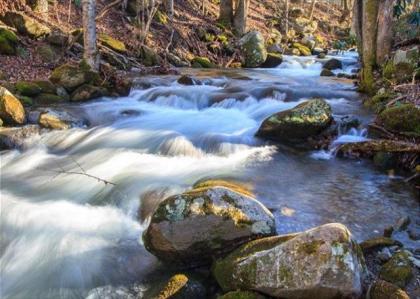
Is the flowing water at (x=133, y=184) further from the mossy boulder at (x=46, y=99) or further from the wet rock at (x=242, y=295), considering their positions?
the wet rock at (x=242, y=295)

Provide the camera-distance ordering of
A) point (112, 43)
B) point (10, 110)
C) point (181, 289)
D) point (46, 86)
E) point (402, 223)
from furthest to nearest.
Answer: point (112, 43)
point (46, 86)
point (10, 110)
point (402, 223)
point (181, 289)

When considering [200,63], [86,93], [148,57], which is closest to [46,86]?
[86,93]

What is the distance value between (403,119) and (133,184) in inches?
176

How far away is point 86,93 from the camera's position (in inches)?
424

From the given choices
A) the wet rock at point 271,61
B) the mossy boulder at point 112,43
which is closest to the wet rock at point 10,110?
the mossy boulder at point 112,43

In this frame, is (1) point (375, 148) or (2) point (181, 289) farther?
(1) point (375, 148)

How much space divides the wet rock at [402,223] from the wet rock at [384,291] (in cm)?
150

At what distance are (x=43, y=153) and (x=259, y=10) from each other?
28.4 m

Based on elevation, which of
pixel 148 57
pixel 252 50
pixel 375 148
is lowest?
pixel 375 148

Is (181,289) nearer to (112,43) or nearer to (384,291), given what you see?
(384,291)

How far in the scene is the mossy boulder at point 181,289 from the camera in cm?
386

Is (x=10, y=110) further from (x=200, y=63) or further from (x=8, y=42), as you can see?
(x=200, y=63)

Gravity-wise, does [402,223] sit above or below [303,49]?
below

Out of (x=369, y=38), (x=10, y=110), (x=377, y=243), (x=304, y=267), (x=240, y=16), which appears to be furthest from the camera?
(x=240, y=16)
